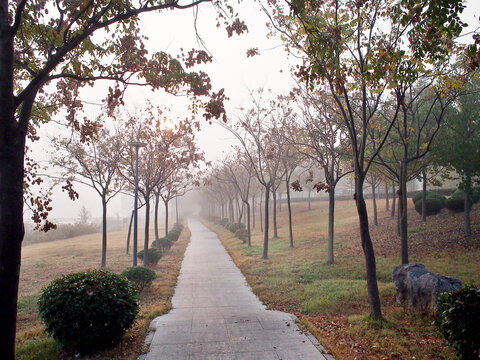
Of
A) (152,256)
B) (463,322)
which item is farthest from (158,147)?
(463,322)

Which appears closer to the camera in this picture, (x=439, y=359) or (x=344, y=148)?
(x=439, y=359)

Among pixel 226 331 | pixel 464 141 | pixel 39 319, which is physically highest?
pixel 464 141

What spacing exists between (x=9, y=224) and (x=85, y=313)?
1.82 metres

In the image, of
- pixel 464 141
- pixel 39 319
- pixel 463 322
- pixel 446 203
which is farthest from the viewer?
pixel 446 203

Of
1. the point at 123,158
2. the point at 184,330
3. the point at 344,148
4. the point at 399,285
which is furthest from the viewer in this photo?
the point at 123,158

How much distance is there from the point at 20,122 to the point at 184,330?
4.25 meters

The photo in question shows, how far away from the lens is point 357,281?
1008 cm

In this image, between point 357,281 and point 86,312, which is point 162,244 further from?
point 86,312

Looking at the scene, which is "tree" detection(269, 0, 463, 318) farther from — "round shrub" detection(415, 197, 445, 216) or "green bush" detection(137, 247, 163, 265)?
"round shrub" detection(415, 197, 445, 216)

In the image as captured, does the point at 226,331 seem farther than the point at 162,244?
No

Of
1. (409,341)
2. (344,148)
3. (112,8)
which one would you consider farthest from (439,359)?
(344,148)

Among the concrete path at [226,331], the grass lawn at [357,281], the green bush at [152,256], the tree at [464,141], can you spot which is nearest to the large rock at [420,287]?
the grass lawn at [357,281]

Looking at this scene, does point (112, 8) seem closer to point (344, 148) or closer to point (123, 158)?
point (344, 148)

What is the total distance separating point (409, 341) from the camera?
5.47m
